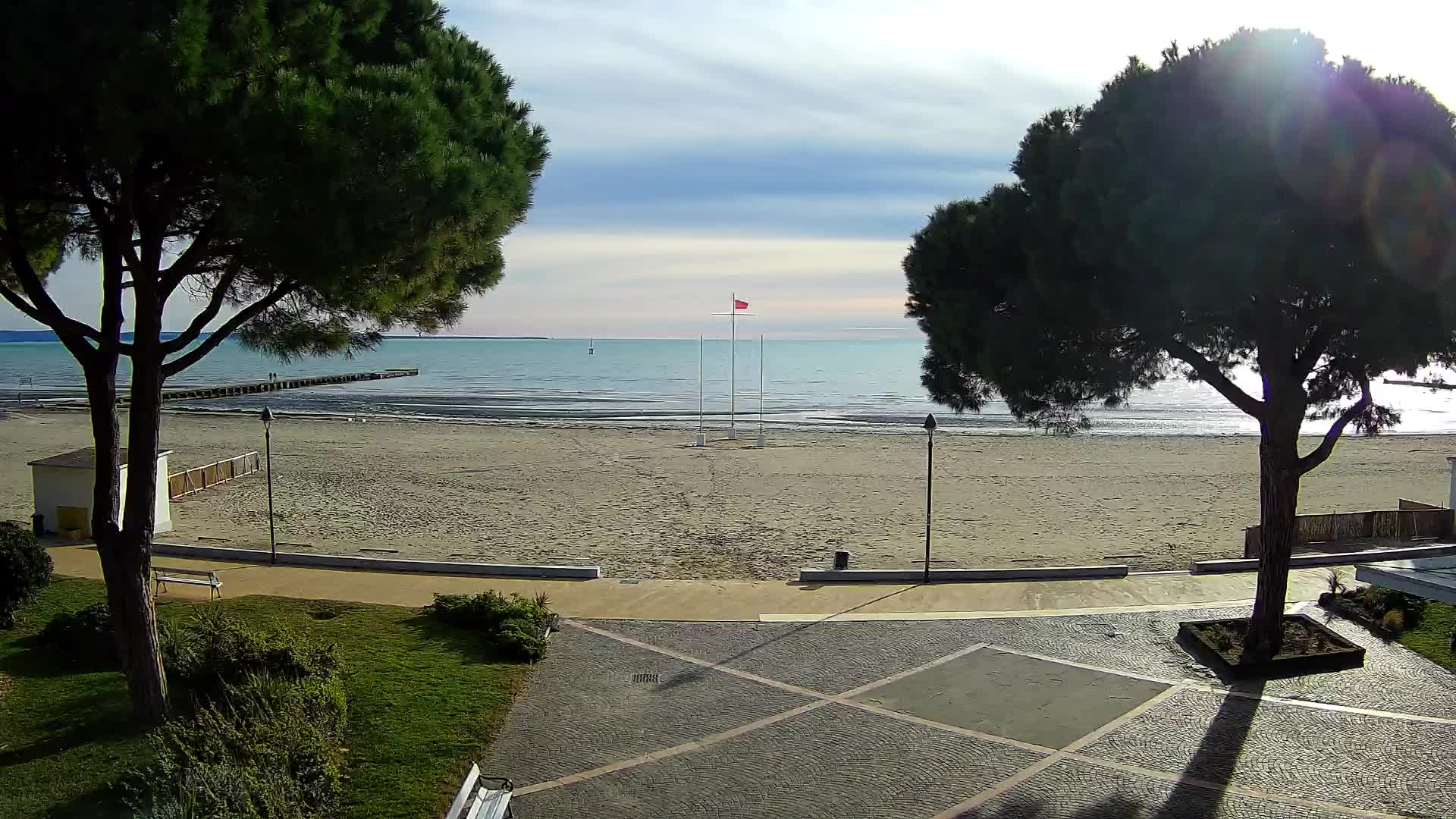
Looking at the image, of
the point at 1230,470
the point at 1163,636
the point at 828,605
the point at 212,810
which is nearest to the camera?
the point at 212,810

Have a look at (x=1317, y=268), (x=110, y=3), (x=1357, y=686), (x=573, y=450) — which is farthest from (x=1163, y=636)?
(x=573, y=450)

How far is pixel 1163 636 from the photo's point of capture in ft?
38.4

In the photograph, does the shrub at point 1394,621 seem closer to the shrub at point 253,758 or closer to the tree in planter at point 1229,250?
the tree in planter at point 1229,250

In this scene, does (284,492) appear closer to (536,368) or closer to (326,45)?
(326,45)

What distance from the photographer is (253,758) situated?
6902mm

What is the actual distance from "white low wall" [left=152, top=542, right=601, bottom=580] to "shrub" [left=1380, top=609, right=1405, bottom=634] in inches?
425

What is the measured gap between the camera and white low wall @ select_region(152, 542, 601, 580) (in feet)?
48.4

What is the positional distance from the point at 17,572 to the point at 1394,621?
1669 centimetres

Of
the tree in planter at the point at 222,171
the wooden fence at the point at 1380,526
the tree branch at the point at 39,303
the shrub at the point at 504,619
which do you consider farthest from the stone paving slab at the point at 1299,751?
the wooden fence at the point at 1380,526

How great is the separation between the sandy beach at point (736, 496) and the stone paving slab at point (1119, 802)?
30.2 ft

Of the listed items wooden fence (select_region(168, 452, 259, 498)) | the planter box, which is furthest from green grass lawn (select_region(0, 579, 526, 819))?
wooden fence (select_region(168, 452, 259, 498))

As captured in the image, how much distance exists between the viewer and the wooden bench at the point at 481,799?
6.37 metres

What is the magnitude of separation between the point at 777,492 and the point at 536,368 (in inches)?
4005

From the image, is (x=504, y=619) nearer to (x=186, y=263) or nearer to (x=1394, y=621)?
(x=186, y=263)
